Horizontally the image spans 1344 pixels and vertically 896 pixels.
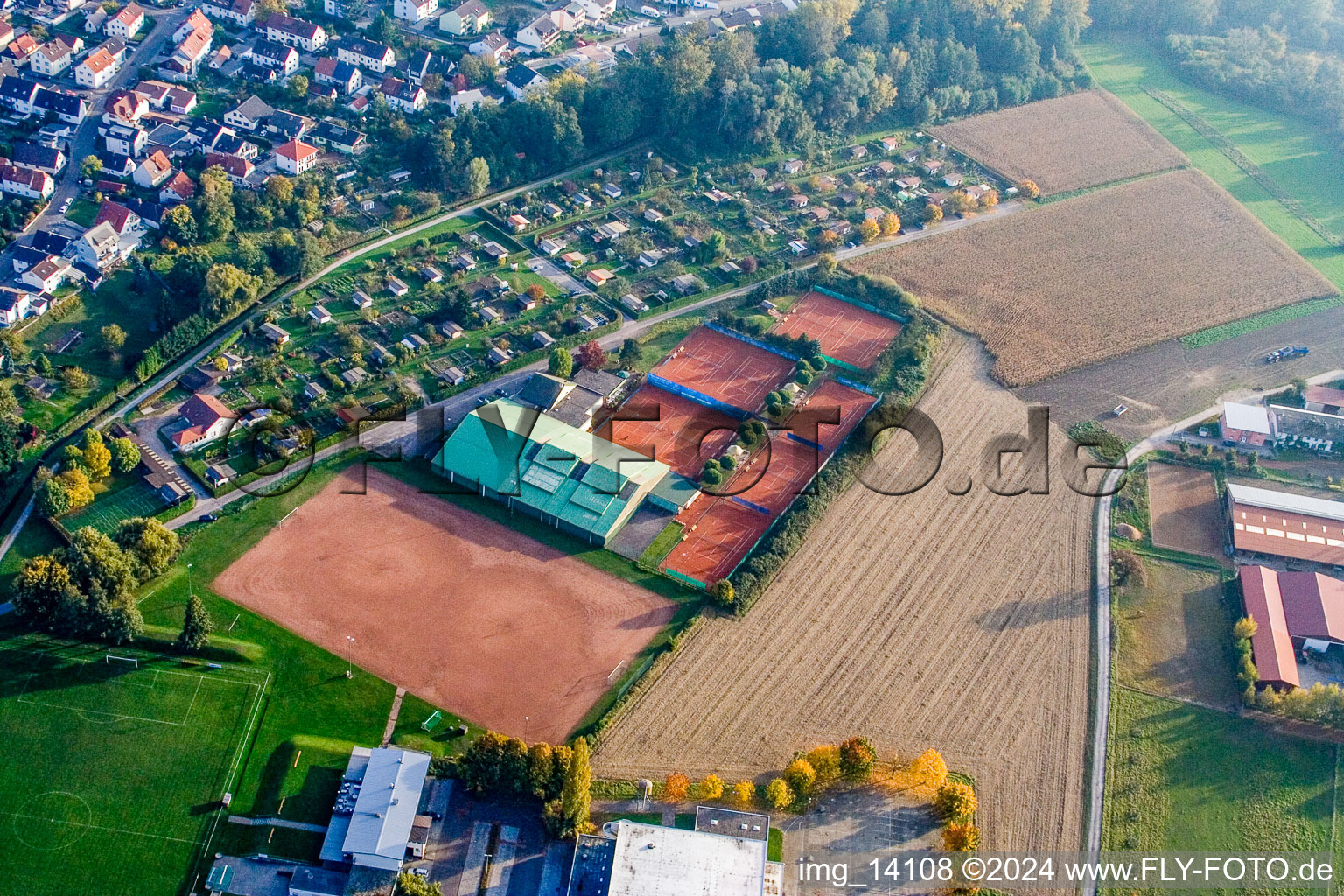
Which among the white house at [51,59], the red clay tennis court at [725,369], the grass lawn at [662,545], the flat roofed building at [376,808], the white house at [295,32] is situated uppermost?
the white house at [295,32]

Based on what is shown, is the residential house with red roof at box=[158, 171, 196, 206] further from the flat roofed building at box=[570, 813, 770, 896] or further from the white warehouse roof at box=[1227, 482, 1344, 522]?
the white warehouse roof at box=[1227, 482, 1344, 522]

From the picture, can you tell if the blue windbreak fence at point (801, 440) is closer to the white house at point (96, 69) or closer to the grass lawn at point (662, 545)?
the grass lawn at point (662, 545)

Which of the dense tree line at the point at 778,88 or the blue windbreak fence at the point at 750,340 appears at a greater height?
the dense tree line at the point at 778,88

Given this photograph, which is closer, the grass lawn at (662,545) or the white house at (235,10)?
the grass lawn at (662,545)

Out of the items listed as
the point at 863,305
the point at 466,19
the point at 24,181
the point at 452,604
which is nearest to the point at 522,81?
the point at 466,19

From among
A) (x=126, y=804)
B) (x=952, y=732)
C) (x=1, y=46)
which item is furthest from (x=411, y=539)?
(x=1, y=46)

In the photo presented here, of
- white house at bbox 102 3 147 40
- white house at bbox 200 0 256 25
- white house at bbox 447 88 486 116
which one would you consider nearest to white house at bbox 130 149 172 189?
white house at bbox 102 3 147 40

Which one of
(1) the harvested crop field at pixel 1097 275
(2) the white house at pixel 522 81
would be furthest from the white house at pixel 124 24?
(1) the harvested crop field at pixel 1097 275

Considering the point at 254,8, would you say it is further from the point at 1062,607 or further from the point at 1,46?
the point at 1062,607

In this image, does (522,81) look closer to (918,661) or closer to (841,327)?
(841,327)
